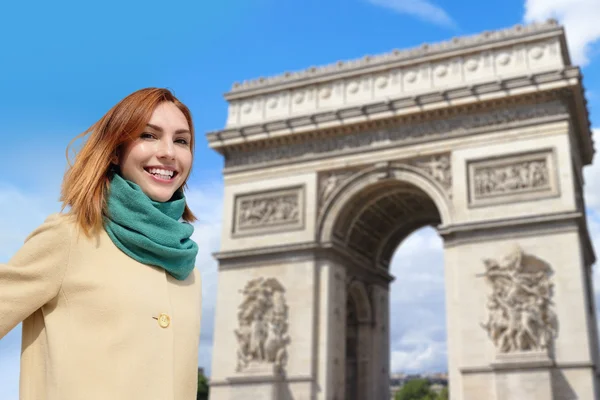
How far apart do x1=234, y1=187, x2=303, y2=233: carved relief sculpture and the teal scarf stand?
18797 mm

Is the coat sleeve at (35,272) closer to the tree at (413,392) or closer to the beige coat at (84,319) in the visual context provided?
the beige coat at (84,319)

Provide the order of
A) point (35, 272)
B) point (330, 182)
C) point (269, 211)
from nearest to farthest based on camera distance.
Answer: point (35, 272) < point (330, 182) < point (269, 211)

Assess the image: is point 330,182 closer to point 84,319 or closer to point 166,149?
point 166,149

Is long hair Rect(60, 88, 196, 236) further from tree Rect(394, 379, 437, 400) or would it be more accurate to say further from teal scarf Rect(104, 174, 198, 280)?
tree Rect(394, 379, 437, 400)

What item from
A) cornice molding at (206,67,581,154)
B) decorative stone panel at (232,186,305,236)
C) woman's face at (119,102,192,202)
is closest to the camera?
woman's face at (119,102,192,202)

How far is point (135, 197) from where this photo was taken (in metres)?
1.64

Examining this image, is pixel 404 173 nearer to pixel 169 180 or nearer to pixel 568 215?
pixel 568 215

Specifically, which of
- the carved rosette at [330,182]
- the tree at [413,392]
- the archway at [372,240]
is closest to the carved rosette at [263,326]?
the archway at [372,240]

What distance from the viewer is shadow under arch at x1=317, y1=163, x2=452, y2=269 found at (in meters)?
19.8

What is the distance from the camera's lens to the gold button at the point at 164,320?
5.12ft

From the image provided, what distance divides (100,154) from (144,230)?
0.71 feet

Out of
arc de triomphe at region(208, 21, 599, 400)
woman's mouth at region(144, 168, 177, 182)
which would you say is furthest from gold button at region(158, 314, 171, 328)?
arc de triomphe at region(208, 21, 599, 400)

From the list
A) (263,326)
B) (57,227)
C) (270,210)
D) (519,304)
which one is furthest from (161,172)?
(270,210)

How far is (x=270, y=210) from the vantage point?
831 inches
